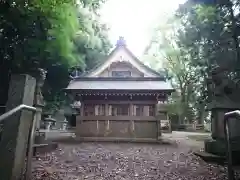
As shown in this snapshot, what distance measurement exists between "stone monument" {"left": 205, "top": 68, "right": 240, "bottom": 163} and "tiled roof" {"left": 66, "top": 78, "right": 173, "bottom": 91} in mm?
6369

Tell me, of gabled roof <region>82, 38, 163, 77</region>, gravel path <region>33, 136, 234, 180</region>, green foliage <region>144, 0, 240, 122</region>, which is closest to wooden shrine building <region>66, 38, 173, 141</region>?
gabled roof <region>82, 38, 163, 77</region>

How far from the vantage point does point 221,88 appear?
7234 mm

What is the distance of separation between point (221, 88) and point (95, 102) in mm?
8900

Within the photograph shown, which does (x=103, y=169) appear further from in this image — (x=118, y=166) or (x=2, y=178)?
(x=2, y=178)

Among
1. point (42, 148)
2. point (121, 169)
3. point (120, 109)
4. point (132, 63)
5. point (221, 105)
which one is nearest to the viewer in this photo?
point (121, 169)

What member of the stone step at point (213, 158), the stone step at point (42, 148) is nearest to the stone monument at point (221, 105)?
the stone step at point (213, 158)

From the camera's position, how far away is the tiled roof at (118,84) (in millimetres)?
14211

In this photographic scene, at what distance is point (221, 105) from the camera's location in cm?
701

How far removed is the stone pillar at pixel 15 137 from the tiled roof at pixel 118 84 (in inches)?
423

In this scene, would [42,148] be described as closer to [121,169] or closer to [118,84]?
[121,169]

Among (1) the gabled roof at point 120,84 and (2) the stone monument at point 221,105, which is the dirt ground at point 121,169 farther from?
(1) the gabled roof at point 120,84

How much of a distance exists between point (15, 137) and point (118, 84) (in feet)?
39.6

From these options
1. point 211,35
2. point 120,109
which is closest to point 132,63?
point 120,109

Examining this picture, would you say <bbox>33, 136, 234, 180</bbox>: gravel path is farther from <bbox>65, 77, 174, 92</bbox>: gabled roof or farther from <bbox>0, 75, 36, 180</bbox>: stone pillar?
<bbox>65, 77, 174, 92</bbox>: gabled roof
